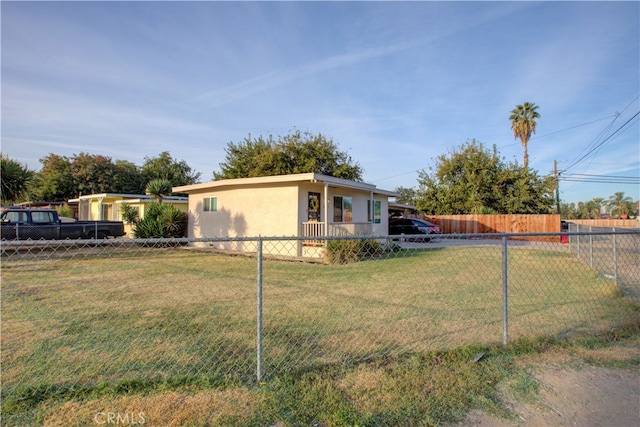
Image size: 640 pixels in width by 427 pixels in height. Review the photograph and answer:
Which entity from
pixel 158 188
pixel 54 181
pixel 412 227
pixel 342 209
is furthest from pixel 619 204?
pixel 54 181

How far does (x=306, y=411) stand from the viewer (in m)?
2.36

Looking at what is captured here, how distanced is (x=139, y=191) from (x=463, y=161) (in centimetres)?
3349

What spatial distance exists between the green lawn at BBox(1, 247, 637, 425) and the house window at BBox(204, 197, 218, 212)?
22.6ft

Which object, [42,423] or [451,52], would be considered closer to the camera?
[42,423]

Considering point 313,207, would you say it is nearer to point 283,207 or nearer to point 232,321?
point 283,207

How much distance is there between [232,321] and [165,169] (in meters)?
40.1

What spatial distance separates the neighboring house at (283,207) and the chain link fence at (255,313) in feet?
11.0

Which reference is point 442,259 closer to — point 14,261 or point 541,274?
point 541,274

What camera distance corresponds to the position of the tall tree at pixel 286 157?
24594mm

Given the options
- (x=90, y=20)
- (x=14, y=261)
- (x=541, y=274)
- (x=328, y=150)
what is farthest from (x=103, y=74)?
(x=328, y=150)

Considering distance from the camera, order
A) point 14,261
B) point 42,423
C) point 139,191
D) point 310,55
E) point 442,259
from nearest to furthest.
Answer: point 42,423
point 14,261
point 442,259
point 310,55
point 139,191

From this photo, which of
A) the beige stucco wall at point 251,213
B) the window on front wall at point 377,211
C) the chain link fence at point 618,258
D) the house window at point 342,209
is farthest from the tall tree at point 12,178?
the chain link fence at point 618,258

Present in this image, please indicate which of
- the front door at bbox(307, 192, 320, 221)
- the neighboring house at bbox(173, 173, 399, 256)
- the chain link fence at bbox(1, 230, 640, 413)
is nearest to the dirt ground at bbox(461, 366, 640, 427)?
the chain link fence at bbox(1, 230, 640, 413)

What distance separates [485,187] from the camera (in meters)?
26.3
